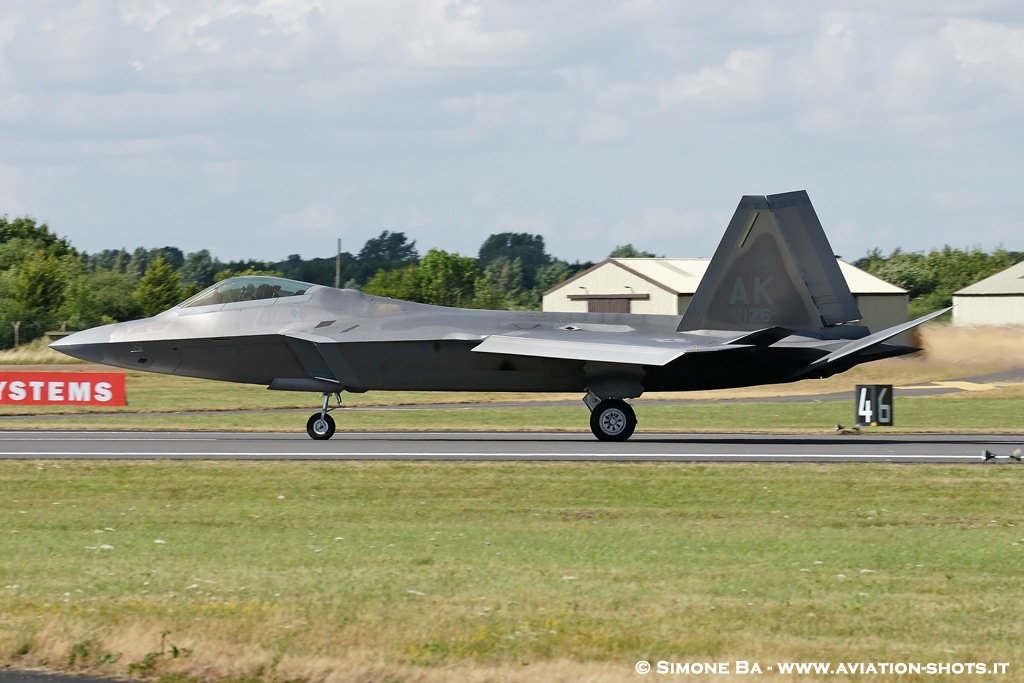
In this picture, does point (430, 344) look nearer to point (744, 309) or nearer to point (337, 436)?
point (337, 436)

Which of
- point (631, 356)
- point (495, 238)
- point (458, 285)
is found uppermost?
point (495, 238)

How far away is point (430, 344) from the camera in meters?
25.2

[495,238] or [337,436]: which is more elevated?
[495,238]

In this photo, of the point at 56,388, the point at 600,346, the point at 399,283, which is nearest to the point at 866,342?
the point at 600,346

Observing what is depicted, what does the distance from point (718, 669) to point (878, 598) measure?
2.59m

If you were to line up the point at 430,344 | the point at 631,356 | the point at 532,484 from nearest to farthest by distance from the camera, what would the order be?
the point at 532,484 → the point at 631,356 → the point at 430,344

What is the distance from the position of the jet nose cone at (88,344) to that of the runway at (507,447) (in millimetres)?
1832

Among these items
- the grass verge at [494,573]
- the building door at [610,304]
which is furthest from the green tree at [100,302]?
the grass verge at [494,573]

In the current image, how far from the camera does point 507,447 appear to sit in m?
24.0

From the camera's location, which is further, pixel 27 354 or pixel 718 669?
pixel 27 354

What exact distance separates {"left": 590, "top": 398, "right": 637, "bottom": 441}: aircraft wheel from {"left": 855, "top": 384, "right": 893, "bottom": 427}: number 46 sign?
903 centimetres

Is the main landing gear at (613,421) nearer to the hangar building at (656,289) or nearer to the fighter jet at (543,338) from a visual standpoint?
the fighter jet at (543,338)

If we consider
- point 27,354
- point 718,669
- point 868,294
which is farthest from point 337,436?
point 868,294

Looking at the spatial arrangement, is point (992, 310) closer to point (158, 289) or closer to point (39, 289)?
point (158, 289)
